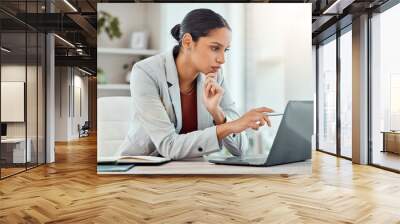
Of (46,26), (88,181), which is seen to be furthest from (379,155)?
(46,26)

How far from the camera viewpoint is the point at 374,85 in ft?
25.0

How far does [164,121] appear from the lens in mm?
5930

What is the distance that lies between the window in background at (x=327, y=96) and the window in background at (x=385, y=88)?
192cm

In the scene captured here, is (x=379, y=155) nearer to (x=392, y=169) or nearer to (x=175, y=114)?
(x=392, y=169)

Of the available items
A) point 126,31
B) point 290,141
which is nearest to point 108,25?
point 126,31

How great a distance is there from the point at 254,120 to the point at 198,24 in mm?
1631

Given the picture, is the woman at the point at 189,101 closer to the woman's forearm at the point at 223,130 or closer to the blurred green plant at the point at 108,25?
the woman's forearm at the point at 223,130

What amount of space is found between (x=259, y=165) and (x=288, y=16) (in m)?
2.27

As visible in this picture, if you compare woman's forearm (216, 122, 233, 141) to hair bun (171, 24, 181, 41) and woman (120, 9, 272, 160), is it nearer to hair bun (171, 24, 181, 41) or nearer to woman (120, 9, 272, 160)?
woman (120, 9, 272, 160)

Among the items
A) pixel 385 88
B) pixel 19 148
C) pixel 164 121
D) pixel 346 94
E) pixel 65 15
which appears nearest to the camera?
pixel 164 121

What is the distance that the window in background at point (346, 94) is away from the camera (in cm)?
851

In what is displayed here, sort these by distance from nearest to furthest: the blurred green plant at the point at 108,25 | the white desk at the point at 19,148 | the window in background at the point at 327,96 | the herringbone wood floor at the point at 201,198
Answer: the herringbone wood floor at the point at 201,198 < the blurred green plant at the point at 108,25 < the white desk at the point at 19,148 < the window in background at the point at 327,96

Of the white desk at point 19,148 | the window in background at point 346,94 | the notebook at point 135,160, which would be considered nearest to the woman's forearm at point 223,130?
the notebook at point 135,160

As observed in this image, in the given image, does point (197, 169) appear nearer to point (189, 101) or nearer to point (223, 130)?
point (223, 130)
